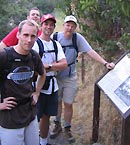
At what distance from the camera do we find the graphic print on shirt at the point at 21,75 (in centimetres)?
272

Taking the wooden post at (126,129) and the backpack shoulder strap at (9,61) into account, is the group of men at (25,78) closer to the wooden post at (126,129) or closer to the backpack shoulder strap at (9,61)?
the backpack shoulder strap at (9,61)

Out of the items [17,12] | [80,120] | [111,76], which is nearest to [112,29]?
[80,120]

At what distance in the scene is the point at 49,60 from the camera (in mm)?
3668

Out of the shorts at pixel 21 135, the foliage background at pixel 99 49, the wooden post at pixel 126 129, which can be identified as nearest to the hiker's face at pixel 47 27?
the foliage background at pixel 99 49

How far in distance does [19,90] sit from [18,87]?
31mm

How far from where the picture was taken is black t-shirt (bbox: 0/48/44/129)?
2.72m

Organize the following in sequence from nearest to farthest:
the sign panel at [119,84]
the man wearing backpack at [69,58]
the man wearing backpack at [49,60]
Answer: the sign panel at [119,84] < the man wearing backpack at [49,60] < the man wearing backpack at [69,58]

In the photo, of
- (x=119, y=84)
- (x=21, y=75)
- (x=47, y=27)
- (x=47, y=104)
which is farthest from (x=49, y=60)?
(x=21, y=75)

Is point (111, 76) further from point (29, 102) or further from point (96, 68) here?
point (96, 68)

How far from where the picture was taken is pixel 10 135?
9.05 feet

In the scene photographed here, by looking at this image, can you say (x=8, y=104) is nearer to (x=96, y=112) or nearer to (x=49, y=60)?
(x=49, y=60)

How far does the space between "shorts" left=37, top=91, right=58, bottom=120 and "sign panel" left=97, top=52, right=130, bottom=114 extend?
590 mm

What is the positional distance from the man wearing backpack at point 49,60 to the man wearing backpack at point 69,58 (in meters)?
0.44

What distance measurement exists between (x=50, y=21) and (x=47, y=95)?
851mm
